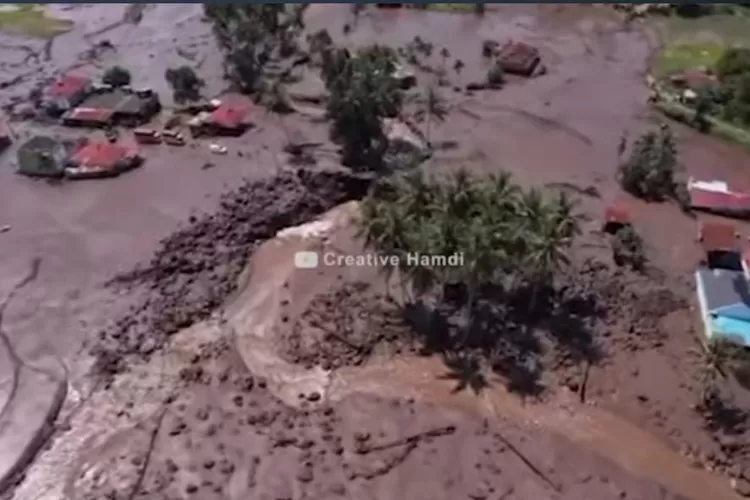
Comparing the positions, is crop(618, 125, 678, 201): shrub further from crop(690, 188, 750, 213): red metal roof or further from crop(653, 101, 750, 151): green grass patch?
crop(653, 101, 750, 151): green grass patch

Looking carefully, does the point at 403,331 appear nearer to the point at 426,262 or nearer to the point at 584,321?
the point at 426,262

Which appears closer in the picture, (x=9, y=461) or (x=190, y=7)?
(x=9, y=461)

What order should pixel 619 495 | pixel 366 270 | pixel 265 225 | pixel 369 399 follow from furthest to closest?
pixel 265 225
pixel 366 270
pixel 369 399
pixel 619 495

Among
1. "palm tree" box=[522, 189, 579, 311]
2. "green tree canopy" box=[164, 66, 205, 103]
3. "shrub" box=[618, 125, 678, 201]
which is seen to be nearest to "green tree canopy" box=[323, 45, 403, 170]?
"green tree canopy" box=[164, 66, 205, 103]

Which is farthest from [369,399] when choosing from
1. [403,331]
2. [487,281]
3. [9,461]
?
[9,461]

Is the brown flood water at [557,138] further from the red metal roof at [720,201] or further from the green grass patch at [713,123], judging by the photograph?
the red metal roof at [720,201]

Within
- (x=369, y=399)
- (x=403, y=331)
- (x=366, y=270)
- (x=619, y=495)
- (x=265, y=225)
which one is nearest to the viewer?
(x=619, y=495)

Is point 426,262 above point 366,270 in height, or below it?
above
